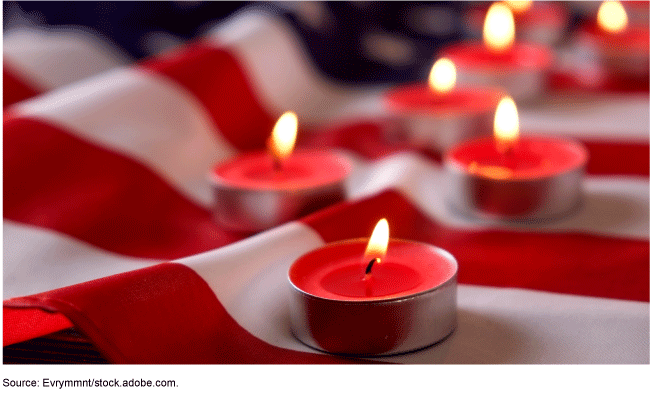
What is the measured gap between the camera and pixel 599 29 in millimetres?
1378

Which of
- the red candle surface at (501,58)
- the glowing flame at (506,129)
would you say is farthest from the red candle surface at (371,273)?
the red candle surface at (501,58)

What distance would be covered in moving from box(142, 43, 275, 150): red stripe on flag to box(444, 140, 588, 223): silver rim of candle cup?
376 millimetres

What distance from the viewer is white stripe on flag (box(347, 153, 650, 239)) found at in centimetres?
78

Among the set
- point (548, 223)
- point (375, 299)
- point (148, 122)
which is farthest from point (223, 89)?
point (375, 299)

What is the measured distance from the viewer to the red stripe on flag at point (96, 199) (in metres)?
0.77

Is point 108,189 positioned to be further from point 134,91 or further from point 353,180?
point 353,180

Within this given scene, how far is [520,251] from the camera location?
0.72 m

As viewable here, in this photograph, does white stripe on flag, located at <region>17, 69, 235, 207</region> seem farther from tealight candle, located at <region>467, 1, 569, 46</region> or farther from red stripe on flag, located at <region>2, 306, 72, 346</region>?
tealight candle, located at <region>467, 1, 569, 46</region>

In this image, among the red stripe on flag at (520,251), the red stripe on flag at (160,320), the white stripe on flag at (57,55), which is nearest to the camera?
the red stripe on flag at (160,320)

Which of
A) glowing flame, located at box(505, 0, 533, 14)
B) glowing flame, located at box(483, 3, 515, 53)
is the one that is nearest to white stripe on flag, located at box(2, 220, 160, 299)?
glowing flame, located at box(483, 3, 515, 53)

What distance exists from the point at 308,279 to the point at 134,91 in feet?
1.60

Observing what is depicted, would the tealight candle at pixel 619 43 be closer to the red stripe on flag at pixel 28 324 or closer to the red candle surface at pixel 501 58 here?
the red candle surface at pixel 501 58

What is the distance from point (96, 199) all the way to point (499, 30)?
0.71m

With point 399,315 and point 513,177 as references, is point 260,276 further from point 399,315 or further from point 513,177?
point 513,177
